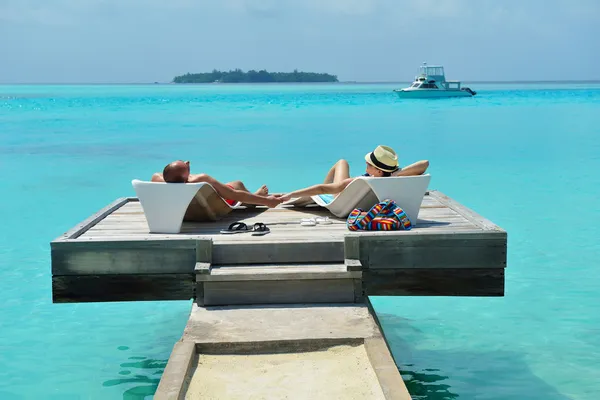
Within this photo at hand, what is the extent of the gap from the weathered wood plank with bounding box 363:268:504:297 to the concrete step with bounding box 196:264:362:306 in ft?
1.37

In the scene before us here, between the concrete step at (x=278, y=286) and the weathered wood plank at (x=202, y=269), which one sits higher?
the weathered wood plank at (x=202, y=269)

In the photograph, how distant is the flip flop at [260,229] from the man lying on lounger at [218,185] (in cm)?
61

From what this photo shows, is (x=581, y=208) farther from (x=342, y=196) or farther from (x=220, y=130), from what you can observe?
(x=220, y=130)

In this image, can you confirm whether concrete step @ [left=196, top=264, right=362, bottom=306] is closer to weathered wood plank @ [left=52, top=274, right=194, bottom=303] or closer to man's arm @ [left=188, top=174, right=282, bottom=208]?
weathered wood plank @ [left=52, top=274, right=194, bottom=303]

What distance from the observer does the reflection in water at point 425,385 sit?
737 cm

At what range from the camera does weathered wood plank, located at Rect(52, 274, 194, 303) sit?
639 centimetres

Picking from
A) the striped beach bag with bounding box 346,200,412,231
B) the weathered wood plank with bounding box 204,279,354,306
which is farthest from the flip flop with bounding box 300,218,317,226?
the weathered wood plank with bounding box 204,279,354,306

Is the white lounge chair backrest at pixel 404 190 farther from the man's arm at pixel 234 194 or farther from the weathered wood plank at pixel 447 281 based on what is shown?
the man's arm at pixel 234 194

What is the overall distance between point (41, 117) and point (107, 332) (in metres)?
49.6

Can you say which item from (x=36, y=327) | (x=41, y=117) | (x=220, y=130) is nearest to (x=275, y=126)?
(x=220, y=130)

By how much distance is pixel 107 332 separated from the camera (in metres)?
9.36

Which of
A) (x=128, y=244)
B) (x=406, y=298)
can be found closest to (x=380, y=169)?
(x=128, y=244)

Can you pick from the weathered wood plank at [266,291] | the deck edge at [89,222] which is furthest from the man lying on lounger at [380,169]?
the deck edge at [89,222]

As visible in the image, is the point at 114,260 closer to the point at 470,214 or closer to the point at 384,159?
the point at 384,159
